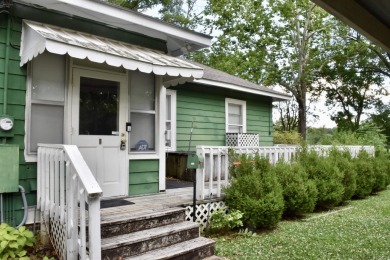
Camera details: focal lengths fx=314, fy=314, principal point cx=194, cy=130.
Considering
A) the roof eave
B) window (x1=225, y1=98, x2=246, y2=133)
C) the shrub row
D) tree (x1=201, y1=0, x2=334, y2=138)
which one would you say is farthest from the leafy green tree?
the roof eave

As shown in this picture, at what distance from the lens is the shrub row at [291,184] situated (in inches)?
194

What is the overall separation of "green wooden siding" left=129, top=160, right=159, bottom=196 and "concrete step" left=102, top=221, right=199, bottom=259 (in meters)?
1.34

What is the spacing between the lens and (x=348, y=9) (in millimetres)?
2057

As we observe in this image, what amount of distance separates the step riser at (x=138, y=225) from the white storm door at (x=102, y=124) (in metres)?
1.23

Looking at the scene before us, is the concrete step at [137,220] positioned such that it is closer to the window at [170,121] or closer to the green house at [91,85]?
the green house at [91,85]

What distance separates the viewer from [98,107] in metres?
4.76

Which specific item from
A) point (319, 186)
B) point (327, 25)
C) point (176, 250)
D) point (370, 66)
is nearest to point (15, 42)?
point (176, 250)

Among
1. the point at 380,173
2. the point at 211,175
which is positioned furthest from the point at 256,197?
the point at 380,173

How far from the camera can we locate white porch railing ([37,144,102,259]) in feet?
9.21

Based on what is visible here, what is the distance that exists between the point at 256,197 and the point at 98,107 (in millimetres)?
2828

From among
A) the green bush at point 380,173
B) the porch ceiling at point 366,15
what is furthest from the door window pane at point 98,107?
the green bush at point 380,173

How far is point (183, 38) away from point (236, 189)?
9.18 ft

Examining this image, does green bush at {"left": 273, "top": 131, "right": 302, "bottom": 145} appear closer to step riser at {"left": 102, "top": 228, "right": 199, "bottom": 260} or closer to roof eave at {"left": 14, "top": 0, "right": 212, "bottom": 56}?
roof eave at {"left": 14, "top": 0, "right": 212, "bottom": 56}

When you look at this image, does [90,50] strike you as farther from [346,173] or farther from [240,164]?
[346,173]
